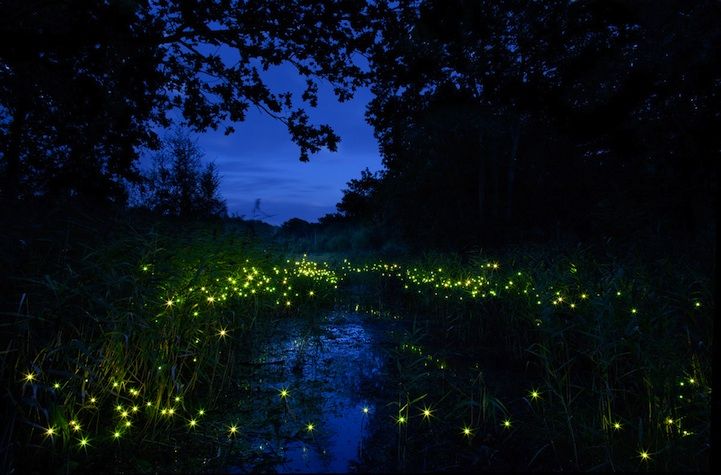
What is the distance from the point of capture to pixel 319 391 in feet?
14.9

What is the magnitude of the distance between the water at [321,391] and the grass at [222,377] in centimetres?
23

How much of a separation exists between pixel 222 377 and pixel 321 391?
1.14 meters

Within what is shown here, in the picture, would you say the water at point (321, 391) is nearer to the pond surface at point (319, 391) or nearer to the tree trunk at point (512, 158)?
the pond surface at point (319, 391)

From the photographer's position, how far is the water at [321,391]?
10.8ft

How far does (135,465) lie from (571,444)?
343 centimetres

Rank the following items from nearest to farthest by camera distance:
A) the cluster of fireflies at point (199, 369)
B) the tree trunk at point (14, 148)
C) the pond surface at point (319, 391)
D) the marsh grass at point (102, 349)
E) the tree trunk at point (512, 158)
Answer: the marsh grass at point (102, 349), the cluster of fireflies at point (199, 369), the pond surface at point (319, 391), the tree trunk at point (14, 148), the tree trunk at point (512, 158)

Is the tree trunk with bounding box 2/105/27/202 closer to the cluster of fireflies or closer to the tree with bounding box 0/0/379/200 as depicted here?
the tree with bounding box 0/0/379/200

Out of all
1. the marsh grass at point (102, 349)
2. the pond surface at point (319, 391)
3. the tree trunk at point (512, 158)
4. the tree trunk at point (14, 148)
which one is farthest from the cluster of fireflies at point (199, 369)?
the tree trunk at point (512, 158)

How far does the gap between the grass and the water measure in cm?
23

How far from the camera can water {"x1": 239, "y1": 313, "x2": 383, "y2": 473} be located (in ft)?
10.8

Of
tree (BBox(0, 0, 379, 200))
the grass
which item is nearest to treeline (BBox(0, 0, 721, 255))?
tree (BBox(0, 0, 379, 200))

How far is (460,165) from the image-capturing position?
16047 millimetres

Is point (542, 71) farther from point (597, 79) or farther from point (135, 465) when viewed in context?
point (135, 465)

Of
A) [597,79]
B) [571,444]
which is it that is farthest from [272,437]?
[597,79]
